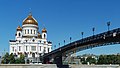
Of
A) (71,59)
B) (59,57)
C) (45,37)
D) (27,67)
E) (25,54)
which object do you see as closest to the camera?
(27,67)

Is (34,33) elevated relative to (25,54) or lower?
elevated

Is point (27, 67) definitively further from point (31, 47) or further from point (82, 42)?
point (31, 47)

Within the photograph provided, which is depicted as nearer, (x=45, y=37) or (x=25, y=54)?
(x=25, y=54)

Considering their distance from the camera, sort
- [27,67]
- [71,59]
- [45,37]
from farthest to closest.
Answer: [71,59] → [45,37] → [27,67]

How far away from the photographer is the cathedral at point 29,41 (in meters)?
115

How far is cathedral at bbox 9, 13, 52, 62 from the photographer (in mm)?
Answer: 115125

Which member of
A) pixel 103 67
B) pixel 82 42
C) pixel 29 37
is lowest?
pixel 103 67

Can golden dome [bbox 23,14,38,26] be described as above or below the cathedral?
above

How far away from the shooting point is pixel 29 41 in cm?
11500

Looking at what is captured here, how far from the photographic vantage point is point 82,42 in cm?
5184

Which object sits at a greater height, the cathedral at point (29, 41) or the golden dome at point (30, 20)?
the golden dome at point (30, 20)

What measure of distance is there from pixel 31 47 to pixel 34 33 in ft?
20.1

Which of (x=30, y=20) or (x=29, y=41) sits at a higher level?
(x=30, y=20)

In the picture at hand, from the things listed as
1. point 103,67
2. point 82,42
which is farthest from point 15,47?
point 82,42
